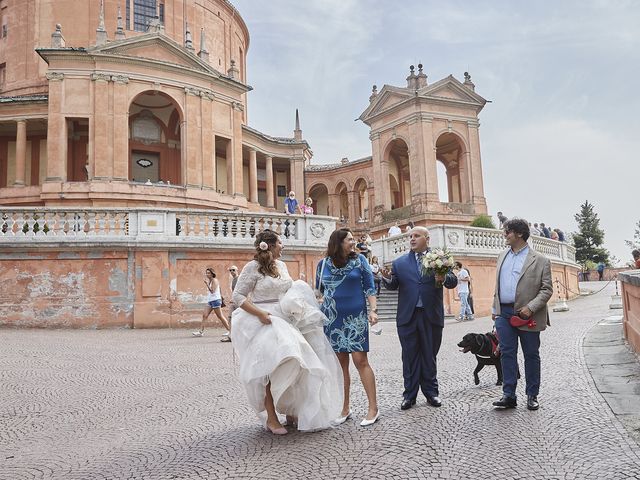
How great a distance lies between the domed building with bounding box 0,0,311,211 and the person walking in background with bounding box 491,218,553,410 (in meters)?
20.7

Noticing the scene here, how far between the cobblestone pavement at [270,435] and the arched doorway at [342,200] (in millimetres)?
33369

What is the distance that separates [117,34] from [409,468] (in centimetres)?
2765

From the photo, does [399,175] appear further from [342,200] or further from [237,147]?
[237,147]

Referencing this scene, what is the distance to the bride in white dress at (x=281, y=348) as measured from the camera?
4.61 meters

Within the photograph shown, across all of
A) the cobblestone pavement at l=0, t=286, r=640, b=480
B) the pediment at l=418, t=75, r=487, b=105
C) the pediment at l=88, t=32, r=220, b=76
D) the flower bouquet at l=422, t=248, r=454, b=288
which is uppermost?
the pediment at l=88, t=32, r=220, b=76

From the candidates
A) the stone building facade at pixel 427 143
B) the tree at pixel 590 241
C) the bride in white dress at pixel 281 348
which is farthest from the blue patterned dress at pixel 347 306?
the tree at pixel 590 241

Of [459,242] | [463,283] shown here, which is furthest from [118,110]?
[463,283]

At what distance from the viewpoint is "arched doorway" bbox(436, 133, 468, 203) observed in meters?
31.5

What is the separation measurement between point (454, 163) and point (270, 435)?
3224 centimetres

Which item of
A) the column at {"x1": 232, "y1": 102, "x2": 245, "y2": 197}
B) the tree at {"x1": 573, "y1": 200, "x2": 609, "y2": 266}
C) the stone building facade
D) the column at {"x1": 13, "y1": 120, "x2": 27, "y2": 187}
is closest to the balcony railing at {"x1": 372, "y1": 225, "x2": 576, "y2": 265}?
the stone building facade

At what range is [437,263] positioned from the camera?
5.45m

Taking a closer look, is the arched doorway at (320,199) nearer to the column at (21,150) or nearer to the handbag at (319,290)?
the column at (21,150)

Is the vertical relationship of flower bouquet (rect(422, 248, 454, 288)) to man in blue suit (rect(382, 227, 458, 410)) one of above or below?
above

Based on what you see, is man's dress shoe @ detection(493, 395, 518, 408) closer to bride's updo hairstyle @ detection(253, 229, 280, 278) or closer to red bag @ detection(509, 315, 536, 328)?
red bag @ detection(509, 315, 536, 328)
